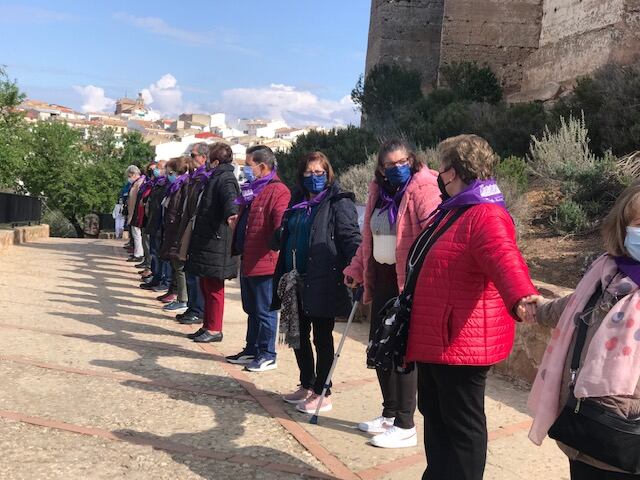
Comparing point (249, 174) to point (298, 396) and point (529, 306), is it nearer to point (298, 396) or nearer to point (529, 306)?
point (298, 396)

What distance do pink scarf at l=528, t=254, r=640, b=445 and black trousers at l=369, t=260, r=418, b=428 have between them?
1.56 meters

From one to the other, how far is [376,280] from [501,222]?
145 cm

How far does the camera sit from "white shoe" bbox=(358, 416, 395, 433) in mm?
4203

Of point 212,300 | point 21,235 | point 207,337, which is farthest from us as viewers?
point 21,235

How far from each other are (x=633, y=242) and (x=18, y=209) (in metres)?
16.0

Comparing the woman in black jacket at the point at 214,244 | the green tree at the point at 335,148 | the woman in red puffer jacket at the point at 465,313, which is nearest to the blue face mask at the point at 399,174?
the woman in red puffer jacket at the point at 465,313

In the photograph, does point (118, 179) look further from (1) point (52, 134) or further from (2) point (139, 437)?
(2) point (139, 437)

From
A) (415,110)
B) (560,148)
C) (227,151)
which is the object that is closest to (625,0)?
(415,110)

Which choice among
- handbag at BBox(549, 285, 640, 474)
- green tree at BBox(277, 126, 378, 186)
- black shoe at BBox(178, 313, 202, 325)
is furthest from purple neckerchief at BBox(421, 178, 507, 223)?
green tree at BBox(277, 126, 378, 186)

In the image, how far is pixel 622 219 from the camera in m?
2.40

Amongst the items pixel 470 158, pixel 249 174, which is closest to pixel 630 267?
pixel 470 158

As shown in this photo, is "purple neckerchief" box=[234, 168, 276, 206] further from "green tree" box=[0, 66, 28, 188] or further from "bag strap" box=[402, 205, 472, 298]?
"green tree" box=[0, 66, 28, 188]

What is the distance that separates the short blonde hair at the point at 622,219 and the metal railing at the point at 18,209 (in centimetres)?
1427

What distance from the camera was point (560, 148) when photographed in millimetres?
11008
